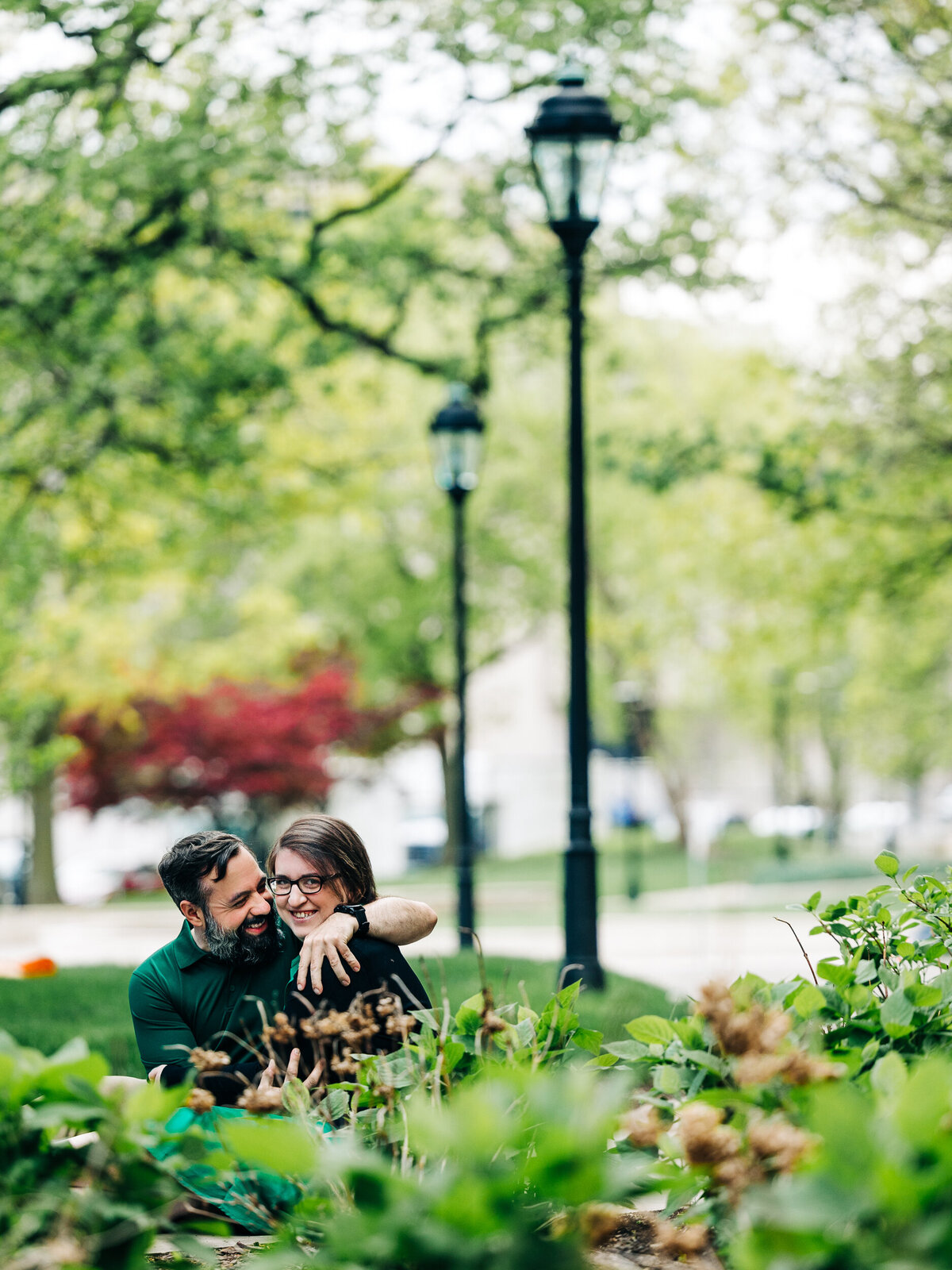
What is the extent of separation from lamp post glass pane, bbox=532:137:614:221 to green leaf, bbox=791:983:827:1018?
5484mm

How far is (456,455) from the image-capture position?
13.3m

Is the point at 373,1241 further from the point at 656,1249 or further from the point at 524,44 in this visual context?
the point at 524,44

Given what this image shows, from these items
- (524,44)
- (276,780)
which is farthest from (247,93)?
(276,780)

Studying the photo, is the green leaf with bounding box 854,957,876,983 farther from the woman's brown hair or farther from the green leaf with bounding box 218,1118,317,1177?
the green leaf with bounding box 218,1118,317,1177

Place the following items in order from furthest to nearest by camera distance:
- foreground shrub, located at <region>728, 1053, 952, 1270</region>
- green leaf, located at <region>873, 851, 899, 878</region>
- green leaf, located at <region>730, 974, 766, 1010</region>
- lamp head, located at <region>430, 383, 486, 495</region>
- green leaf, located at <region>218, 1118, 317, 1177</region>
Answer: lamp head, located at <region>430, 383, 486, 495</region>
green leaf, located at <region>873, 851, 899, 878</region>
green leaf, located at <region>730, 974, 766, 1010</region>
green leaf, located at <region>218, 1118, 317, 1177</region>
foreground shrub, located at <region>728, 1053, 952, 1270</region>

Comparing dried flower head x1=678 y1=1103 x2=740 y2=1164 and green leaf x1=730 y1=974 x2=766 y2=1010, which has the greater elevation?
dried flower head x1=678 y1=1103 x2=740 y2=1164

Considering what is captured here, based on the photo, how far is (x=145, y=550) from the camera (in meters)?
19.5

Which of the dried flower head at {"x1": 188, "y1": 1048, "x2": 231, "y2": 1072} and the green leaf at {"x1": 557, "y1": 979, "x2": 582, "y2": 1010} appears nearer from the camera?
the dried flower head at {"x1": 188, "y1": 1048, "x2": 231, "y2": 1072}

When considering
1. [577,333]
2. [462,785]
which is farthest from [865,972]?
[462,785]

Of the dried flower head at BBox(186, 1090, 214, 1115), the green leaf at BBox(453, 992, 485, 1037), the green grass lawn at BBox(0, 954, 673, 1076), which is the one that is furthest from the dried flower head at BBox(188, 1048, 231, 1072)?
the green grass lawn at BBox(0, 954, 673, 1076)

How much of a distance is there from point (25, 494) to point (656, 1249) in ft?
39.0

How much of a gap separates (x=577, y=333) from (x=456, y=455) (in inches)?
226

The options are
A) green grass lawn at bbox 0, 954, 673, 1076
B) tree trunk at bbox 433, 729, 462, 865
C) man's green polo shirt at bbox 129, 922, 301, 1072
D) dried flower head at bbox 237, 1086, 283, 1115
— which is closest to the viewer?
dried flower head at bbox 237, 1086, 283, 1115

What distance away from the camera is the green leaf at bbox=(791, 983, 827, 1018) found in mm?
3010
